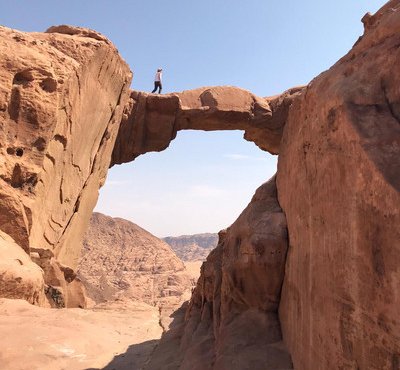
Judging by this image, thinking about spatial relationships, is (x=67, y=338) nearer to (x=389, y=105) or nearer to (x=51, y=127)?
(x=389, y=105)

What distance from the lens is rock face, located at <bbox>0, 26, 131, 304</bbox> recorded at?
6.75 meters

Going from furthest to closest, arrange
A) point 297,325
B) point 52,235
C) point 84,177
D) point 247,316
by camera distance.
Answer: point 84,177
point 52,235
point 247,316
point 297,325

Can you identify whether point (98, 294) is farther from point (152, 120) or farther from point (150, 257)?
point (150, 257)

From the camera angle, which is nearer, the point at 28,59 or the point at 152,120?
the point at 28,59

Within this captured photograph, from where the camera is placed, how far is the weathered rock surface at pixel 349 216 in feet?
5.60

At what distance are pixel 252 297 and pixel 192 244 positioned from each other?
68.7 metres

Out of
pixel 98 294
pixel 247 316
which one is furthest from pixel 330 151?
pixel 98 294

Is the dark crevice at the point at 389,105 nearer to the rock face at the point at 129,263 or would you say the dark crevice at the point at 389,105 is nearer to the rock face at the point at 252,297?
the rock face at the point at 252,297

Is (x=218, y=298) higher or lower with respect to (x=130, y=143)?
lower

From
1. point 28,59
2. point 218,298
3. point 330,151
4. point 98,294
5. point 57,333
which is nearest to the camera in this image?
point 330,151

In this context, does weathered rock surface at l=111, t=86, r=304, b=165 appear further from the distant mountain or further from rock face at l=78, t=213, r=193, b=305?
the distant mountain

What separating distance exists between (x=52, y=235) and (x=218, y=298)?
5.37 metres

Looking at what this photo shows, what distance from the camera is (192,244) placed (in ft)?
233

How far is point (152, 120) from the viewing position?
13352 mm
